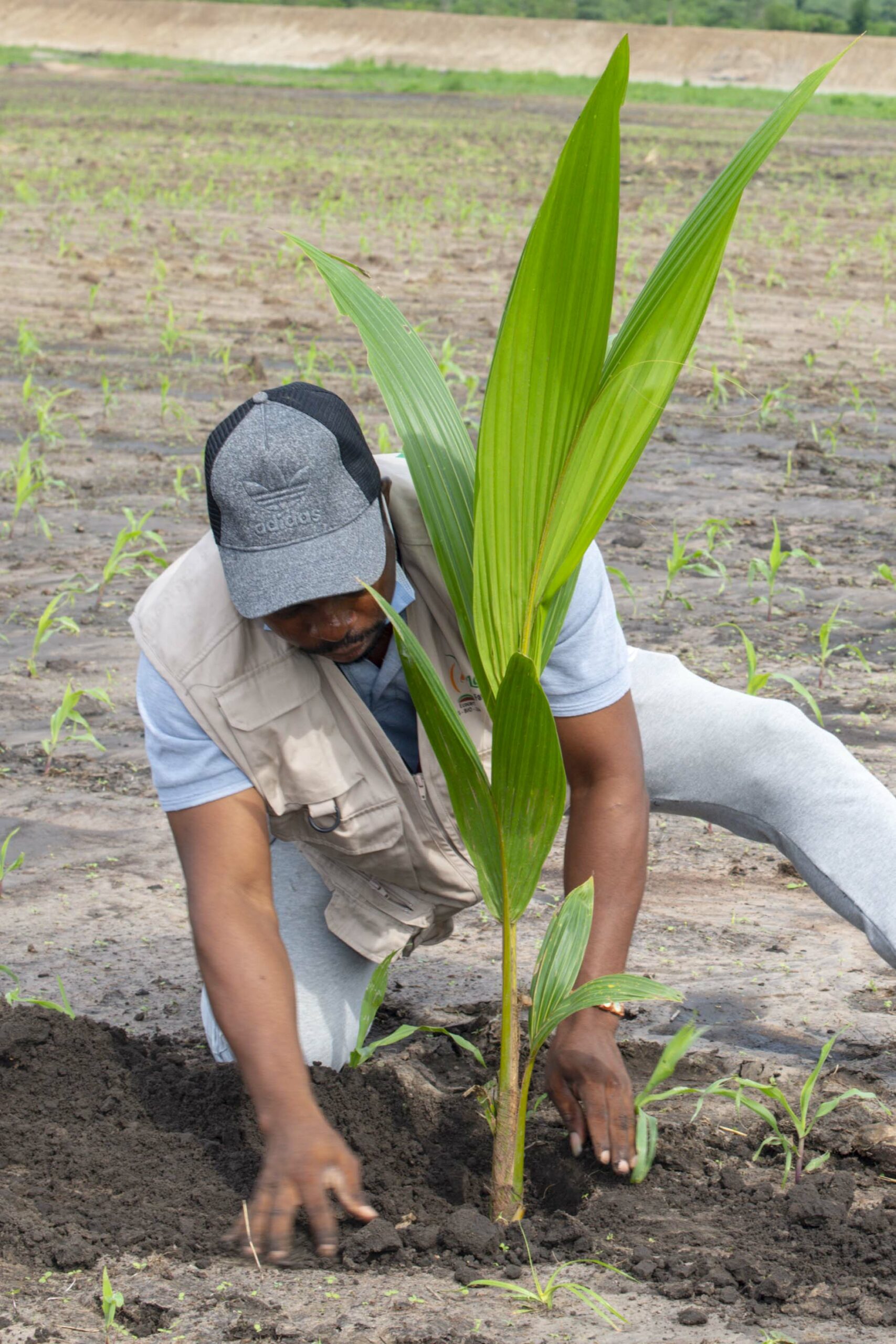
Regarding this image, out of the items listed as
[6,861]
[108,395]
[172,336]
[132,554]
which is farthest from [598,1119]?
[172,336]

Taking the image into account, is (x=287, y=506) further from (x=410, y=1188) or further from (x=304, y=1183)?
(x=410, y=1188)

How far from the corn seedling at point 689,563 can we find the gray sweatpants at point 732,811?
1.79 metres

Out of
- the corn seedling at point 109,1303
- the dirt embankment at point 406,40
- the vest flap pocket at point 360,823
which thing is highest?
the dirt embankment at point 406,40

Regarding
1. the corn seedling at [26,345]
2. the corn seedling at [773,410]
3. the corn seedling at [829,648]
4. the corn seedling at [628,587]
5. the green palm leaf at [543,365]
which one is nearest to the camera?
the green palm leaf at [543,365]

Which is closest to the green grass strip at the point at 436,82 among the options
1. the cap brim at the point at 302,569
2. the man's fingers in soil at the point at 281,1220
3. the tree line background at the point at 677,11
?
the tree line background at the point at 677,11

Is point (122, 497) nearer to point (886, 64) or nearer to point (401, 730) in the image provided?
point (401, 730)

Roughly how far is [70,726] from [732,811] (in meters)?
1.97

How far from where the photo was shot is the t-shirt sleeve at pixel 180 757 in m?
1.99

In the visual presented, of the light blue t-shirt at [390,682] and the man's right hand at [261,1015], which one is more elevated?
the light blue t-shirt at [390,682]

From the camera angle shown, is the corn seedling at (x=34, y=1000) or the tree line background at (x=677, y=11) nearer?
the corn seedling at (x=34, y=1000)

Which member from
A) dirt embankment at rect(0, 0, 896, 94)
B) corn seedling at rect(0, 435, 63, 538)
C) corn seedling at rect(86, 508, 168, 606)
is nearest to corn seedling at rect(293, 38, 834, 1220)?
corn seedling at rect(86, 508, 168, 606)

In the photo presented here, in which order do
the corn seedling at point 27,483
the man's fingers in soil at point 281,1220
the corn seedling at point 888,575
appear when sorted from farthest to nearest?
1. the corn seedling at point 27,483
2. the corn seedling at point 888,575
3. the man's fingers in soil at point 281,1220

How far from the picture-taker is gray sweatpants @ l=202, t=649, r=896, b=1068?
2.24 m

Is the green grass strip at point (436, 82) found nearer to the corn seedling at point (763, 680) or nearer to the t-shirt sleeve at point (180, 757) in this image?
the corn seedling at point (763, 680)
